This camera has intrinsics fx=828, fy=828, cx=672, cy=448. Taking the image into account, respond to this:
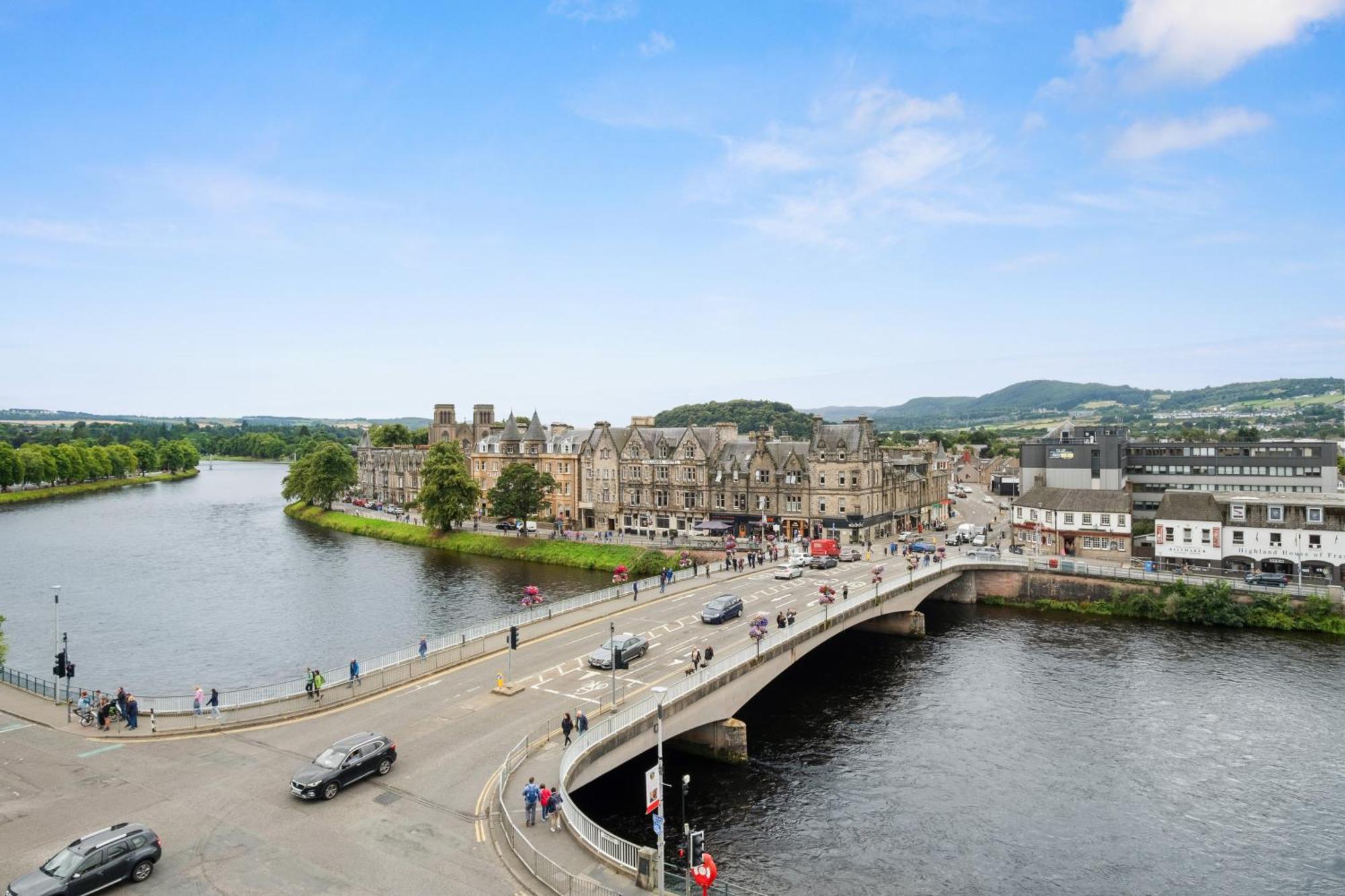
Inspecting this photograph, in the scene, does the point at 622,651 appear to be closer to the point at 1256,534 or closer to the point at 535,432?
the point at 1256,534

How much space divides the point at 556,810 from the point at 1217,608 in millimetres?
65513

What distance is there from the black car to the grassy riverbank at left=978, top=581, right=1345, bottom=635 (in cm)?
6676

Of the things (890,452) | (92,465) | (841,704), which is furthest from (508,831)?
(92,465)

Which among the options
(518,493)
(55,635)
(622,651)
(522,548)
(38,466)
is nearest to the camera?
(622,651)

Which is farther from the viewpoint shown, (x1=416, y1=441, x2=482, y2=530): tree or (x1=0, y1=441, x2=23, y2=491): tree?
(x1=0, y1=441, x2=23, y2=491): tree

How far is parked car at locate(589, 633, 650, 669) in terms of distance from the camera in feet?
144

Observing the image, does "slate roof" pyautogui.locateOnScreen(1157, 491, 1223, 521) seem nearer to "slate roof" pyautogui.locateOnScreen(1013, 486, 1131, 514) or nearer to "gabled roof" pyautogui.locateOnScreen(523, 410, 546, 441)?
"slate roof" pyautogui.locateOnScreen(1013, 486, 1131, 514)

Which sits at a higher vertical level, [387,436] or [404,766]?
[387,436]

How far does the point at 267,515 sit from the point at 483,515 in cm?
4864

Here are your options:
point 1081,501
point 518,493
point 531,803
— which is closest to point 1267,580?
point 1081,501

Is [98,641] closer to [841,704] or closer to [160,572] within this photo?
[160,572]

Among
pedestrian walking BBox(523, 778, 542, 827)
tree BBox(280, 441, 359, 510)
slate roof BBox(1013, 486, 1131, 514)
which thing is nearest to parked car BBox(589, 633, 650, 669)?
pedestrian walking BBox(523, 778, 542, 827)

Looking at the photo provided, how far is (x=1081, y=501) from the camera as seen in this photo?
87.9 m

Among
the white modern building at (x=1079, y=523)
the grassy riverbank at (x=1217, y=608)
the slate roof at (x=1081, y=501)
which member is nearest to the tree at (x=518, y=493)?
the white modern building at (x=1079, y=523)
